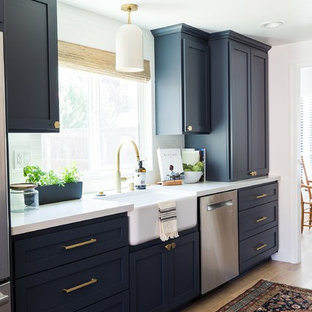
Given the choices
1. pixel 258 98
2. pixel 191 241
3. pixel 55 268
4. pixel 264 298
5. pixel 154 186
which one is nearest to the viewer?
pixel 55 268

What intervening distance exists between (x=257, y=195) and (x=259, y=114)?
0.87 meters

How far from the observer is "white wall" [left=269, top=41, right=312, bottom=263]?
4.31m

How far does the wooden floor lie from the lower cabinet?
0.16 meters

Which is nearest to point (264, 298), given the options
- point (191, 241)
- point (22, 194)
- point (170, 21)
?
point (191, 241)

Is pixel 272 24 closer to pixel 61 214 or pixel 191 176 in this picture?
pixel 191 176

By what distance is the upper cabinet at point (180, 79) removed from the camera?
142 inches

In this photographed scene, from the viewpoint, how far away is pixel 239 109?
3.94m

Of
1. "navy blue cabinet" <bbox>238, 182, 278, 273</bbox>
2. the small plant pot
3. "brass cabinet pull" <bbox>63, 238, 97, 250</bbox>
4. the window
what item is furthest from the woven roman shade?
"navy blue cabinet" <bbox>238, 182, 278, 273</bbox>

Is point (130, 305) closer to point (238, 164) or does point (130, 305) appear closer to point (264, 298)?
point (264, 298)

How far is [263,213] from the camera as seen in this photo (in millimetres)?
4102

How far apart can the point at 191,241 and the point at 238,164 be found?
3.69ft

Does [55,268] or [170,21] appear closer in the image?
[55,268]

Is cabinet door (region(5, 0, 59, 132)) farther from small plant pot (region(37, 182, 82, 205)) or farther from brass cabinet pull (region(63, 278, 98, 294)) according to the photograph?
brass cabinet pull (region(63, 278, 98, 294))

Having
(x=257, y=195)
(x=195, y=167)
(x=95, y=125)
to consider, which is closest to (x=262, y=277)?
(x=257, y=195)
